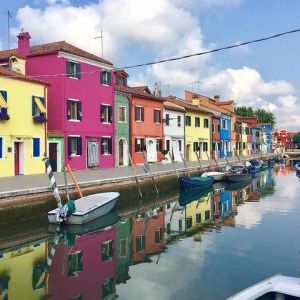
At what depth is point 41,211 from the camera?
18.4 meters

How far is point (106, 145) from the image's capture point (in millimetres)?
34656

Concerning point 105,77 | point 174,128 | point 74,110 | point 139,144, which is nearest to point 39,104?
point 74,110

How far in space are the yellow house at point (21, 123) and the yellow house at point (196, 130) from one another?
21.8 metres

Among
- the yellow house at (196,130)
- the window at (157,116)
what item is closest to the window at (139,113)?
the window at (157,116)

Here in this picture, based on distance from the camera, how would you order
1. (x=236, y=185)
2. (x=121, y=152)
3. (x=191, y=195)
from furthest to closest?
(x=121, y=152)
(x=236, y=185)
(x=191, y=195)

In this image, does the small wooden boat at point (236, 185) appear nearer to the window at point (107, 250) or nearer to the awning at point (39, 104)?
the awning at point (39, 104)

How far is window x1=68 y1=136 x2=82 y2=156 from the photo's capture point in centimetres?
3069

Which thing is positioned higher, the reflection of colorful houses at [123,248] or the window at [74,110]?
the window at [74,110]

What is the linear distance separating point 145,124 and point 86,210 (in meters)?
22.3

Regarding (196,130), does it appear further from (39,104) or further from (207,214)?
(207,214)

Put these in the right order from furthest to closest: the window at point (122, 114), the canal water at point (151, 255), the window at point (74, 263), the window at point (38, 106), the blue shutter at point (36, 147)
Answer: the window at point (122, 114) → the blue shutter at point (36, 147) → the window at point (38, 106) → the window at point (74, 263) → the canal water at point (151, 255)

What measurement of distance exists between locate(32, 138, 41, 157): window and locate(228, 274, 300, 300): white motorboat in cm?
2250

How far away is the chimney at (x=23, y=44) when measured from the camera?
31078 millimetres

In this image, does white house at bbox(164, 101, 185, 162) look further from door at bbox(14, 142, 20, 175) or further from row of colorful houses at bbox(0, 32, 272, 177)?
door at bbox(14, 142, 20, 175)
